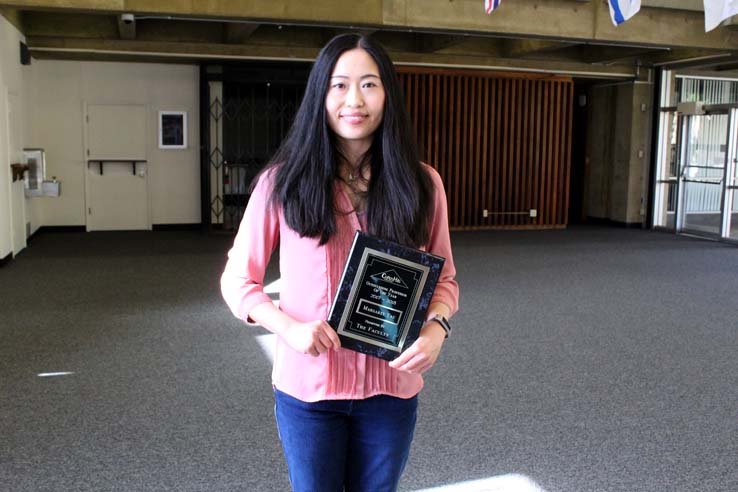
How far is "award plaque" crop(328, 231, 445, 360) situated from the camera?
4.79 ft

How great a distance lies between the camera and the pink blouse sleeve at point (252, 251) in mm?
1564

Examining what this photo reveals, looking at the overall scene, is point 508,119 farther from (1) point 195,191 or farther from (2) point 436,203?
(2) point 436,203

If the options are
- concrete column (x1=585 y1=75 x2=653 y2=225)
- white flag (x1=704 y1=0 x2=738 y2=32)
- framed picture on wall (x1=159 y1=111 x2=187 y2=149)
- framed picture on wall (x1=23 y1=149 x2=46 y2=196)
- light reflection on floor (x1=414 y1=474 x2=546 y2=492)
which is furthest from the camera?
concrete column (x1=585 y1=75 x2=653 y2=225)

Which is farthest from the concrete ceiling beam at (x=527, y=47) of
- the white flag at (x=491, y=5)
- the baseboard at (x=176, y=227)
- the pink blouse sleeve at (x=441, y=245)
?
the pink blouse sleeve at (x=441, y=245)

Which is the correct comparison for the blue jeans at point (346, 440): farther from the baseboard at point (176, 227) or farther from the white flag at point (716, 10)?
the baseboard at point (176, 227)

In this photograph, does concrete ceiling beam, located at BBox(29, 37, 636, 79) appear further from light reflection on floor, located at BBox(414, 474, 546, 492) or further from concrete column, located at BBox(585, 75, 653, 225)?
light reflection on floor, located at BBox(414, 474, 546, 492)

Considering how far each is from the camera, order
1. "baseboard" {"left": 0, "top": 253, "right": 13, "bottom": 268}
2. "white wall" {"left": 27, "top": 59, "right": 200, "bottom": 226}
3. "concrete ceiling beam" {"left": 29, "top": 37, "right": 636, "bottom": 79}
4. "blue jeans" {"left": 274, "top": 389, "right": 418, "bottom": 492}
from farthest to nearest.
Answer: "white wall" {"left": 27, "top": 59, "right": 200, "bottom": 226}, "concrete ceiling beam" {"left": 29, "top": 37, "right": 636, "bottom": 79}, "baseboard" {"left": 0, "top": 253, "right": 13, "bottom": 268}, "blue jeans" {"left": 274, "top": 389, "right": 418, "bottom": 492}

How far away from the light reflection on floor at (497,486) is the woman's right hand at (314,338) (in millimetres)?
1854

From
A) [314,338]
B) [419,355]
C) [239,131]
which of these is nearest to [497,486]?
[419,355]

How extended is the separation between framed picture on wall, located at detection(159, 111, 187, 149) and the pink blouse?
10891 millimetres

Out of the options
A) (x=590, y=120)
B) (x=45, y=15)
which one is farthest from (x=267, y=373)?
(x=590, y=120)

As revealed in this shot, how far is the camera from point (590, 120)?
1458cm

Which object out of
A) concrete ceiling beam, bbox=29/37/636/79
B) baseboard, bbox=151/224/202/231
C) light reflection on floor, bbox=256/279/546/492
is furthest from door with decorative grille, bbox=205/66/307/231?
light reflection on floor, bbox=256/279/546/492

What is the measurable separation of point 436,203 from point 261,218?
0.37 meters
